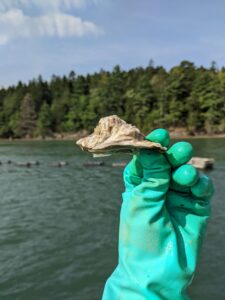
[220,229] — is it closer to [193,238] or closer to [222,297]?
[222,297]

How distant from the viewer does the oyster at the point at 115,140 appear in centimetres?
205

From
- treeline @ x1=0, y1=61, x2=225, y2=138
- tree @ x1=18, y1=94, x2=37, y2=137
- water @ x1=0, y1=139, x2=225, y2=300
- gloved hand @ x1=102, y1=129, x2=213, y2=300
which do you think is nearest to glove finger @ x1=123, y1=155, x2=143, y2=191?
gloved hand @ x1=102, y1=129, x2=213, y2=300

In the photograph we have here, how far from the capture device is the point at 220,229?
11.6m

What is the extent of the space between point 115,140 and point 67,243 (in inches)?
357

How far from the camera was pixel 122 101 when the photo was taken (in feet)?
299

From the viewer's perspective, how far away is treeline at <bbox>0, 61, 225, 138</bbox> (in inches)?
2987

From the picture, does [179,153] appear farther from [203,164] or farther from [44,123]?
[44,123]

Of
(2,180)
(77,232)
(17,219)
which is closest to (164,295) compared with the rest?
(77,232)

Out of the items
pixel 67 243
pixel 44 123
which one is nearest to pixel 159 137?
pixel 67 243

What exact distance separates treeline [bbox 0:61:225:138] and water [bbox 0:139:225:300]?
56949 mm

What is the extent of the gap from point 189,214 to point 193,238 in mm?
134

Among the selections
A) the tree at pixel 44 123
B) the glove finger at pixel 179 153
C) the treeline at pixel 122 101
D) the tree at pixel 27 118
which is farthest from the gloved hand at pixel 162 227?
the tree at pixel 27 118

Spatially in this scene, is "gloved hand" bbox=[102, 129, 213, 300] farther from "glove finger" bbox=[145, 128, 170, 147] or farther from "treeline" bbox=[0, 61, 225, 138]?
"treeline" bbox=[0, 61, 225, 138]

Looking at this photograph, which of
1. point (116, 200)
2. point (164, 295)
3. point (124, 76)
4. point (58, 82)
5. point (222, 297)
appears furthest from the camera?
point (58, 82)
